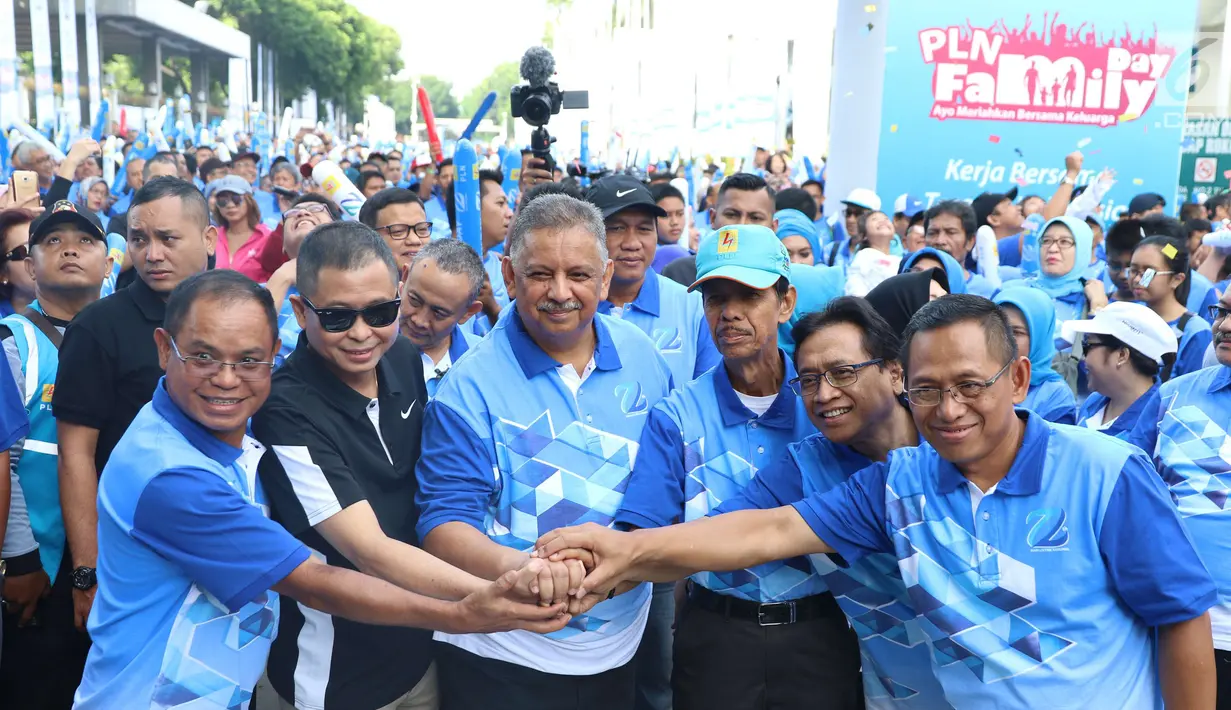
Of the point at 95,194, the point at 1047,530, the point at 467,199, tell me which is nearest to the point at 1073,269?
the point at 467,199

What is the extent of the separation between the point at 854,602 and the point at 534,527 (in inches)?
34.4

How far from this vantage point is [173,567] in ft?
7.97

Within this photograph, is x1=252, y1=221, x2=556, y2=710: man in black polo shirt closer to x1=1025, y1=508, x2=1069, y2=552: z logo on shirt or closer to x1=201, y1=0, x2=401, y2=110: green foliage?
x1=1025, y1=508, x2=1069, y2=552: z logo on shirt

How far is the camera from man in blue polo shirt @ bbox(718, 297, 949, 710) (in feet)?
9.03

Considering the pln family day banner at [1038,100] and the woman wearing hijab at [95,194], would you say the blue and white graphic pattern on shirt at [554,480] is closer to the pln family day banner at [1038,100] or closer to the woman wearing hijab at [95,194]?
the woman wearing hijab at [95,194]

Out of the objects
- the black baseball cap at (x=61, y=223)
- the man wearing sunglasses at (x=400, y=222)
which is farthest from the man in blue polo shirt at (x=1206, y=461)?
the black baseball cap at (x=61, y=223)

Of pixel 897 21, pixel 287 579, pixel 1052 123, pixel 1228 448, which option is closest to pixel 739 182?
pixel 1228 448

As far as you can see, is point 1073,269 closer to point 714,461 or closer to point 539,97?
point 539,97

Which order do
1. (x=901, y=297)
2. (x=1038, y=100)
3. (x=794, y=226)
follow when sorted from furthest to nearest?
1. (x=1038, y=100)
2. (x=794, y=226)
3. (x=901, y=297)

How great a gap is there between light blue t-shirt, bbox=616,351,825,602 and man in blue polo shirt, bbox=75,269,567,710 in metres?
0.49

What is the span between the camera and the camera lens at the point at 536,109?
18.8 ft

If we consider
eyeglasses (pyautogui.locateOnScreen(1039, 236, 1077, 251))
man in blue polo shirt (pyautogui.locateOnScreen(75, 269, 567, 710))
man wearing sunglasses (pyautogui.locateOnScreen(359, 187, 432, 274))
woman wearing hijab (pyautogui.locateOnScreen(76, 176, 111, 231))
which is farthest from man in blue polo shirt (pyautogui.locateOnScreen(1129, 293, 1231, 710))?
woman wearing hijab (pyautogui.locateOnScreen(76, 176, 111, 231))

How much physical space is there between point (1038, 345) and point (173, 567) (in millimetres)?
3364

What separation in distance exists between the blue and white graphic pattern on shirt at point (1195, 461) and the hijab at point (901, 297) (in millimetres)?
894
